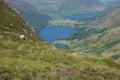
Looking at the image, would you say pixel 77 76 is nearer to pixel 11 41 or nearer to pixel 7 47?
pixel 7 47

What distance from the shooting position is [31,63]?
2809 cm

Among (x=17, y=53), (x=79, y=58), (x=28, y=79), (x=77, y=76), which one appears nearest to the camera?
(x=28, y=79)

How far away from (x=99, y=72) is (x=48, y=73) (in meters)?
6.70

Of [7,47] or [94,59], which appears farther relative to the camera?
[94,59]

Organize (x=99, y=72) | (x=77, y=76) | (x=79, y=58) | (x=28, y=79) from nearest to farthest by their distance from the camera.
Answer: (x=28, y=79) < (x=77, y=76) < (x=99, y=72) < (x=79, y=58)

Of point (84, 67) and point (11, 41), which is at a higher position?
point (11, 41)

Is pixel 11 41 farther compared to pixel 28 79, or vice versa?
pixel 11 41

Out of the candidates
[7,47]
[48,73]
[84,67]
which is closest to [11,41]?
[7,47]

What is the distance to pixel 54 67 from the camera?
28.3m

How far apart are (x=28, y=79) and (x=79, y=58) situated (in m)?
12.8

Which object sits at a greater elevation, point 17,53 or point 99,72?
point 17,53

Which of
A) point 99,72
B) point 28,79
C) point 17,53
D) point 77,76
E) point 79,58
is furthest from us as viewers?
point 79,58

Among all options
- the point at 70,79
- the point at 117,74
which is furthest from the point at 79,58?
the point at 70,79

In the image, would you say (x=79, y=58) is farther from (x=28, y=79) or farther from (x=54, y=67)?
(x=28, y=79)
